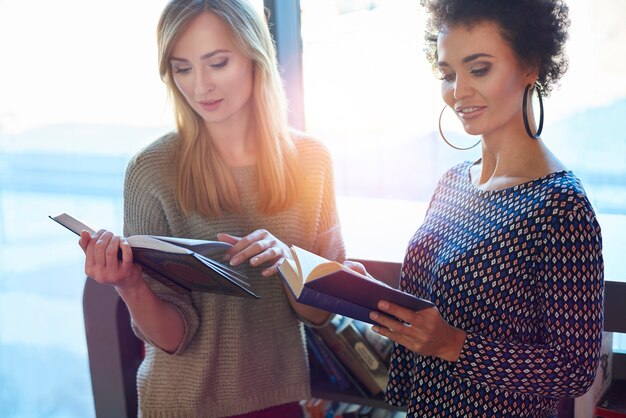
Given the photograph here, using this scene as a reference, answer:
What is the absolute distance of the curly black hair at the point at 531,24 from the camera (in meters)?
1.23

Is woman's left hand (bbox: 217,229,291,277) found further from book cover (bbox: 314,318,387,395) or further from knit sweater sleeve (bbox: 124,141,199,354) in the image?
book cover (bbox: 314,318,387,395)

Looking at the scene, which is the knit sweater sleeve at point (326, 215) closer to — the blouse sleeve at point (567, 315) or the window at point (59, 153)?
the blouse sleeve at point (567, 315)

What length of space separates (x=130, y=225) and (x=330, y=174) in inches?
19.7

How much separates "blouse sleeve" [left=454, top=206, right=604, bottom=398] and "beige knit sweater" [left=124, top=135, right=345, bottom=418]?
0.62 m

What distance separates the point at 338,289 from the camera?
1110mm

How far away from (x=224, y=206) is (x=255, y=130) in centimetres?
21

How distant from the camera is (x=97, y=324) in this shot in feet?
6.63

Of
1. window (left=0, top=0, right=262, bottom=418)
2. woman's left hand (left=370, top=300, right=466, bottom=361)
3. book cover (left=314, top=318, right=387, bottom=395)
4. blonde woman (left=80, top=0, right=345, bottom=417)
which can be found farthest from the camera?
window (left=0, top=0, right=262, bottom=418)

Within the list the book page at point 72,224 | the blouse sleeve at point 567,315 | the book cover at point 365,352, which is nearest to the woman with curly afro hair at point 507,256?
the blouse sleeve at point 567,315

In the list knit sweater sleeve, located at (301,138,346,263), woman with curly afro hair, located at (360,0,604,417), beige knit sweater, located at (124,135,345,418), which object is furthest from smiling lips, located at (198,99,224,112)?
woman with curly afro hair, located at (360,0,604,417)

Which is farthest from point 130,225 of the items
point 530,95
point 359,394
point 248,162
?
point 530,95

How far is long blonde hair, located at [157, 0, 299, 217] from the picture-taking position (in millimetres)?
1531

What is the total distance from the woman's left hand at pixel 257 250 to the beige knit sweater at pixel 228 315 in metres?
0.19

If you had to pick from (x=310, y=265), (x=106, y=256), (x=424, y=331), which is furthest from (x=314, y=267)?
(x=106, y=256)
